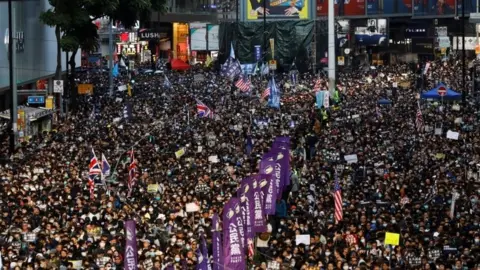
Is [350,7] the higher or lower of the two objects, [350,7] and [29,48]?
the higher

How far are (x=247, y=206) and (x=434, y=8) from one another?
258 feet

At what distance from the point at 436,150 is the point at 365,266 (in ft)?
59.8

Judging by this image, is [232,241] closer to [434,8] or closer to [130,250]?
[130,250]

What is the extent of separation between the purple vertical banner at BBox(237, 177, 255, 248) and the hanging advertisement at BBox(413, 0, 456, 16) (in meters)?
76.3

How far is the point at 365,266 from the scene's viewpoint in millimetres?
22797

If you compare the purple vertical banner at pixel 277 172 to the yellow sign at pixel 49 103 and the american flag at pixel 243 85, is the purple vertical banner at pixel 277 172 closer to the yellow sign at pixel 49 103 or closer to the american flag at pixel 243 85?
the yellow sign at pixel 49 103

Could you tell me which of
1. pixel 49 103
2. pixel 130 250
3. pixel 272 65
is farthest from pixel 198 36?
pixel 130 250

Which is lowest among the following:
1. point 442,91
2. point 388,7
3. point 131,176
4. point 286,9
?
point 131,176

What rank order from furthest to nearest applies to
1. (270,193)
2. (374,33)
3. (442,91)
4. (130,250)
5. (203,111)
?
(374,33), (442,91), (203,111), (270,193), (130,250)

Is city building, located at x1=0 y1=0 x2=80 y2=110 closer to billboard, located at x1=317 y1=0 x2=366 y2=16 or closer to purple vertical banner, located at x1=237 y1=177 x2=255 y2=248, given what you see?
purple vertical banner, located at x1=237 y1=177 x2=255 y2=248

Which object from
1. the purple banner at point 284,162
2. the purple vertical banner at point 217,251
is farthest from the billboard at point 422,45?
the purple vertical banner at point 217,251

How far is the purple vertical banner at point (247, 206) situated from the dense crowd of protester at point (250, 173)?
1.77ft

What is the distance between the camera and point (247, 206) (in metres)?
25.5

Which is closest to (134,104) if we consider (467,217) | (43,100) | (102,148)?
(43,100)
